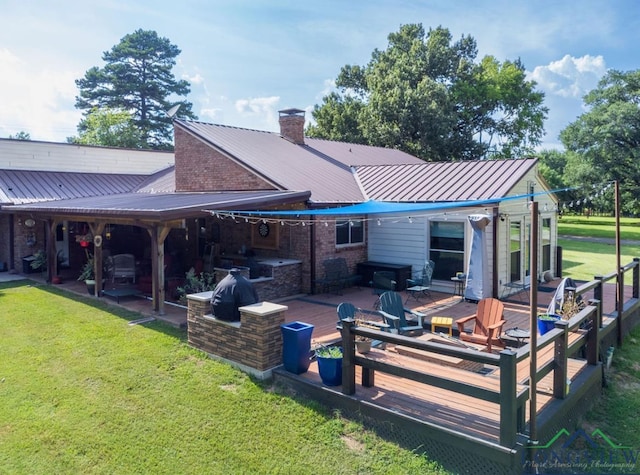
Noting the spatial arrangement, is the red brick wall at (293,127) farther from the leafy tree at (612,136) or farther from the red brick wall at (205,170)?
the leafy tree at (612,136)

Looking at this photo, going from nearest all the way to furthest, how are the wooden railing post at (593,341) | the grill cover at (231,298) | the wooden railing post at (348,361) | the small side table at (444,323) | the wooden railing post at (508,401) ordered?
the wooden railing post at (508,401) < the wooden railing post at (348,361) < the wooden railing post at (593,341) < the grill cover at (231,298) < the small side table at (444,323)

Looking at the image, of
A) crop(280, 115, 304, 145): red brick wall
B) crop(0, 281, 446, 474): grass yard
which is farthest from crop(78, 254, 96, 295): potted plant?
crop(280, 115, 304, 145): red brick wall

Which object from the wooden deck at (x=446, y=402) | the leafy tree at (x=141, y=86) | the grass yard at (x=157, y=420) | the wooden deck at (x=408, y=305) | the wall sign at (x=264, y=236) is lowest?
the grass yard at (x=157, y=420)

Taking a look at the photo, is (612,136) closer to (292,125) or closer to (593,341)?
Result: (292,125)

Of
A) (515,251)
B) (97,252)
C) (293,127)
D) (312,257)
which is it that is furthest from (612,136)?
(97,252)

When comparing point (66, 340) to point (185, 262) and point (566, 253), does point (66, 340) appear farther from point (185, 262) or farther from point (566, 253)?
point (566, 253)

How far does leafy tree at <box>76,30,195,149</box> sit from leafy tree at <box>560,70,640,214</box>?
108 feet

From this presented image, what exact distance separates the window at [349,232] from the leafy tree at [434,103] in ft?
48.0

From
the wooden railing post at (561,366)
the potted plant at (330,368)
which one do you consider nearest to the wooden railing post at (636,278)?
the wooden railing post at (561,366)

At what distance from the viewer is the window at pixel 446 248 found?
1156cm

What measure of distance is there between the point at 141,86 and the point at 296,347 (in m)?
39.3

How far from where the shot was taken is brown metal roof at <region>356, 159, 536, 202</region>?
11266mm

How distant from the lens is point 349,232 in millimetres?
12859

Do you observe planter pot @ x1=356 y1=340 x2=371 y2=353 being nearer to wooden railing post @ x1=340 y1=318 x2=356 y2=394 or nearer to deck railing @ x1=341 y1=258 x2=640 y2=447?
deck railing @ x1=341 y1=258 x2=640 y2=447
